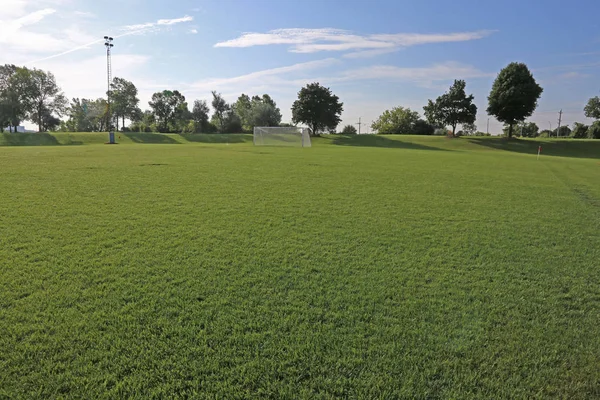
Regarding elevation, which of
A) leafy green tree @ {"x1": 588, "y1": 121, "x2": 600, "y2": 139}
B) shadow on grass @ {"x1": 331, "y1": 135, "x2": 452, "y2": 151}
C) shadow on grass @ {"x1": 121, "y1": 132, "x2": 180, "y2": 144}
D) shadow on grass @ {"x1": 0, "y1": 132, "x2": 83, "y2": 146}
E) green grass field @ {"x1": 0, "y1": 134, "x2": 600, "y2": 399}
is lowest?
green grass field @ {"x1": 0, "y1": 134, "x2": 600, "y2": 399}

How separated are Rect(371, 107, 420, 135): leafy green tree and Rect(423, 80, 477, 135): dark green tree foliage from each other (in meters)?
23.6

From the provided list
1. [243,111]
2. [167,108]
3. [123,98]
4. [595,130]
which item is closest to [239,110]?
[243,111]

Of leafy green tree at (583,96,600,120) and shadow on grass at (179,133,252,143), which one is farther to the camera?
leafy green tree at (583,96,600,120)

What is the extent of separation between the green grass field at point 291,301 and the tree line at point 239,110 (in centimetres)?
4370

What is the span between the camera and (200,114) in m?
67.6

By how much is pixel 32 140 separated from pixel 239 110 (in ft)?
131

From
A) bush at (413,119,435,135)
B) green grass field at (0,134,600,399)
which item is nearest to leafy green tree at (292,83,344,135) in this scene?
bush at (413,119,435,135)

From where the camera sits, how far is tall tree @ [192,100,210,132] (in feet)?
219

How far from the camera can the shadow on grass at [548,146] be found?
119 ft

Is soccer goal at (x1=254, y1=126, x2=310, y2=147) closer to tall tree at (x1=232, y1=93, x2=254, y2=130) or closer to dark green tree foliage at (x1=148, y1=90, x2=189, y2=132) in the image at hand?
tall tree at (x1=232, y1=93, x2=254, y2=130)

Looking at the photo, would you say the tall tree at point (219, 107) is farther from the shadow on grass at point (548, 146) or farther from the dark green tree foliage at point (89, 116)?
the shadow on grass at point (548, 146)

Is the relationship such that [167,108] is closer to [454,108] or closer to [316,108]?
[316,108]

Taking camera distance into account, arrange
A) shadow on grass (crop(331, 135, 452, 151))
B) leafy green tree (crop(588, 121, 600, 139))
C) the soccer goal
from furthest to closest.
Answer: leafy green tree (crop(588, 121, 600, 139)) < shadow on grass (crop(331, 135, 452, 151)) < the soccer goal

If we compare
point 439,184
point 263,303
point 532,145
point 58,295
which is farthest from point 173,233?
point 532,145
